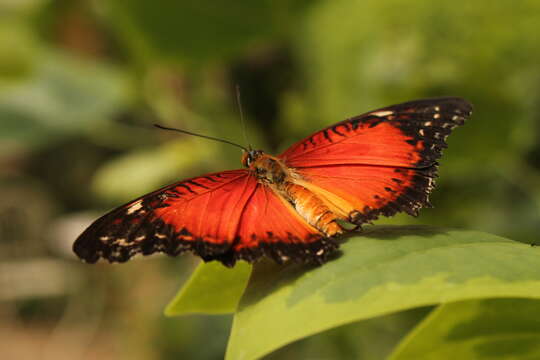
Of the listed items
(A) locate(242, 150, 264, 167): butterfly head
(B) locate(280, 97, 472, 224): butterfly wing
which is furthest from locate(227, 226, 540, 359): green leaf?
(A) locate(242, 150, 264, 167): butterfly head

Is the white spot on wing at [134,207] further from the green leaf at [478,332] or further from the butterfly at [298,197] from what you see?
the green leaf at [478,332]

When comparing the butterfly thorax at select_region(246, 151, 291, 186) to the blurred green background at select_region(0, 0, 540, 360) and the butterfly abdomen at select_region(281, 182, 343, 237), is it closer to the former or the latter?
the butterfly abdomen at select_region(281, 182, 343, 237)

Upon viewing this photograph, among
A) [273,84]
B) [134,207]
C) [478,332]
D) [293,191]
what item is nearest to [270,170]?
[293,191]

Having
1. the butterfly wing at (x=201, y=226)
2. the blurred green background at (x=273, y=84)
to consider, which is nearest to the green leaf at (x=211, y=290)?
the butterfly wing at (x=201, y=226)

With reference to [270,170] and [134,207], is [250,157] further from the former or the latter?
[134,207]

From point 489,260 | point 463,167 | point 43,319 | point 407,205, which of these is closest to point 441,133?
point 407,205
